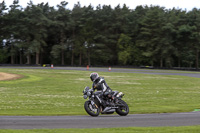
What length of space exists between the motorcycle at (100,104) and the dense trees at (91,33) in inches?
2881

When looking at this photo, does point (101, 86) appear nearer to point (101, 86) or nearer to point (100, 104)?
point (101, 86)

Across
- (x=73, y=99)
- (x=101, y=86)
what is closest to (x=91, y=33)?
(x=73, y=99)

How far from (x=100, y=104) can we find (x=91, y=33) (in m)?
83.1

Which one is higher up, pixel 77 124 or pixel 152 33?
pixel 152 33

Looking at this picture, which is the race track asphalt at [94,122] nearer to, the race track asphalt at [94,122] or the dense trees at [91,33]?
the race track asphalt at [94,122]

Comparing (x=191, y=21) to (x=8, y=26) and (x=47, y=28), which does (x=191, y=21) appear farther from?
(x=8, y=26)

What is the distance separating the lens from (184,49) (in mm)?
83438

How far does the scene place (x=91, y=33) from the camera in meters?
94.7

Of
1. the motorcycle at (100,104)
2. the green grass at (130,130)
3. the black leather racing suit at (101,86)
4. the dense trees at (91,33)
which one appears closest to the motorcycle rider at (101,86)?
the black leather racing suit at (101,86)

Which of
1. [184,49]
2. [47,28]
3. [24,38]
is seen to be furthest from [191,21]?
[24,38]

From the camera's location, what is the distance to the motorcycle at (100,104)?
40.5ft

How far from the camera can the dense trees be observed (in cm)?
8775

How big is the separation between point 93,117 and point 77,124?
1.82m

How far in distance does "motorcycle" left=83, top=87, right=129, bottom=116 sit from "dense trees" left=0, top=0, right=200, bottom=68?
73174mm
